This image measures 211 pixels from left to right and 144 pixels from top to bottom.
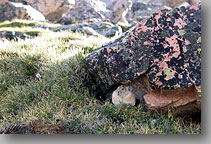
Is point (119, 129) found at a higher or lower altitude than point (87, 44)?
lower

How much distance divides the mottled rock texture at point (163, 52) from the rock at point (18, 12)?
43.4ft

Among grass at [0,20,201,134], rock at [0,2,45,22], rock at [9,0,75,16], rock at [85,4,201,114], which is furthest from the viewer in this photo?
rock at [9,0,75,16]

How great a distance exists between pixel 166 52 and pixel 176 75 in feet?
0.90

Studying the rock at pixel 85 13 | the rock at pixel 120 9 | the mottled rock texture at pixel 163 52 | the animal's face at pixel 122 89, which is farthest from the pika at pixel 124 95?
the rock at pixel 120 9

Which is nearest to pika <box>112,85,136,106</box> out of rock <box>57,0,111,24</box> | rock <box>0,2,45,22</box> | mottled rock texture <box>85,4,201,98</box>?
mottled rock texture <box>85,4,201,98</box>

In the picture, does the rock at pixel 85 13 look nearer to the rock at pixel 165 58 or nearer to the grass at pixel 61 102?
the grass at pixel 61 102

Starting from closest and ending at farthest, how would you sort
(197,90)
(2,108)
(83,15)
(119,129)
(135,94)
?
(197,90) → (119,129) → (135,94) → (2,108) → (83,15)

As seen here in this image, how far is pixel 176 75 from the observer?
2867 mm

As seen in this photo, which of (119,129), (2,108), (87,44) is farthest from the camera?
(87,44)

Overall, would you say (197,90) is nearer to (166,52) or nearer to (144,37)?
(166,52)

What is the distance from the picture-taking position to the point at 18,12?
15672mm

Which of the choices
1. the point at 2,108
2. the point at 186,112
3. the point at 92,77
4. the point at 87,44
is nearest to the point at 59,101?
the point at 92,77

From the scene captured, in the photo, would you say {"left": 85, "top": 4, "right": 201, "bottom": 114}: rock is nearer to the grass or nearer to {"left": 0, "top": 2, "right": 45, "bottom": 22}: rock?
the grass

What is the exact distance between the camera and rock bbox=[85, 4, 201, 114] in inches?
113
